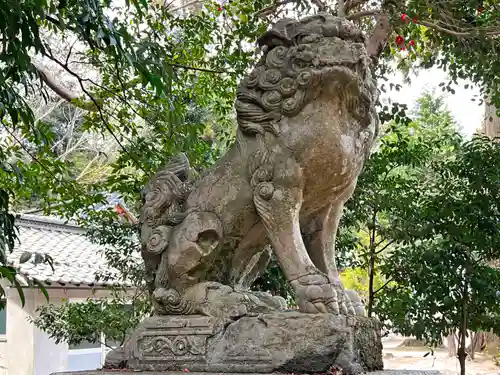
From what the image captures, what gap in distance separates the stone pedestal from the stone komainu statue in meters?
0.11

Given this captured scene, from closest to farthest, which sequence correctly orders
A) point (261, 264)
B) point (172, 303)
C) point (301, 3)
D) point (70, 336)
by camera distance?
1. point (172, 303)
2. point (261, 264)
3. point (301, 3)
4. point (70, 336)

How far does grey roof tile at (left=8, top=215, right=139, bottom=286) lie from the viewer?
8789 millimetres

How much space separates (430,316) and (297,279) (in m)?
3.58

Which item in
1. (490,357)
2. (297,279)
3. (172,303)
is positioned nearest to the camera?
(297,279)

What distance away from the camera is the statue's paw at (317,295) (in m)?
2.56

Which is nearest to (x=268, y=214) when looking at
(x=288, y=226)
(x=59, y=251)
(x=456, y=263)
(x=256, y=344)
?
(x=288, y=226)

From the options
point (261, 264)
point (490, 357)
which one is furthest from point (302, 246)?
point (490, 357)

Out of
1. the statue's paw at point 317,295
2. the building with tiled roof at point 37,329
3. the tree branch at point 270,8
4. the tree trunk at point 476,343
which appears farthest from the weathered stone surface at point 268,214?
the tree trunk at point 476,343

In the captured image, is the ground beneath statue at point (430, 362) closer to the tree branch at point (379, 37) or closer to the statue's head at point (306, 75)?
the tree branch at point (379, 37)

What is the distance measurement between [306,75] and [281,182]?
46cm

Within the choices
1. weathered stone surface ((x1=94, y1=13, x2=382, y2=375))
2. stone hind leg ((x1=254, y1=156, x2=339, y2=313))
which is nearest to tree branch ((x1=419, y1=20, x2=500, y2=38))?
weathered stone surface ((x1=94, y1=13, x2=382, y2=375))

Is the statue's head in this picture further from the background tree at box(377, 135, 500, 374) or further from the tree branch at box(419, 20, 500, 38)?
the background tree at box(377, 135, 500, 374)

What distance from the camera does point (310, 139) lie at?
274 centimetres

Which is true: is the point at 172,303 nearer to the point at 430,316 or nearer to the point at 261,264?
the point at 261,264
